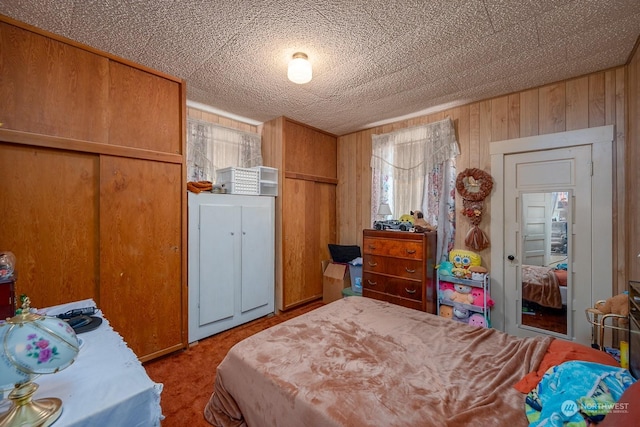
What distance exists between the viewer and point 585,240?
7.84ft

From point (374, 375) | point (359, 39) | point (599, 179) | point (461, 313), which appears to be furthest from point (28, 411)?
point (599, 179)

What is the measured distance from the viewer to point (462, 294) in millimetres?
2773

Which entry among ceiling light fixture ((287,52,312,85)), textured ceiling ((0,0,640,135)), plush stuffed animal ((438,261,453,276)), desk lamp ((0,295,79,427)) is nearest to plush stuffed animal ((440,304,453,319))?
plush stuffed animal ((438,261,453,276))

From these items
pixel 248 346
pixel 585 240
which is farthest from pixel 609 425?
pixel 585 240

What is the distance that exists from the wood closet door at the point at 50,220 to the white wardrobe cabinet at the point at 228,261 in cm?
80

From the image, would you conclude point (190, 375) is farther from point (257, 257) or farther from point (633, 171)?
point (633, 171)

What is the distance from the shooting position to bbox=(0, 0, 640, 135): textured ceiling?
5.31ft

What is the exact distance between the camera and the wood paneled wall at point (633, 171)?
1957 mm

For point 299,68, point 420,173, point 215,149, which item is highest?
point 299,68

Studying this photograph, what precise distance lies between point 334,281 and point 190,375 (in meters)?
2.04

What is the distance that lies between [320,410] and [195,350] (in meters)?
1.98

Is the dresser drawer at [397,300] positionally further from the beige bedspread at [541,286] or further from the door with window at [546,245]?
the beige bedspread at [541,286]

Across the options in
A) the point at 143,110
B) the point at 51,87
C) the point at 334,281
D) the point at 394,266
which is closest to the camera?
the point at 51,87

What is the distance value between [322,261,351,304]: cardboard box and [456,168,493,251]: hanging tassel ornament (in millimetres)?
1580
